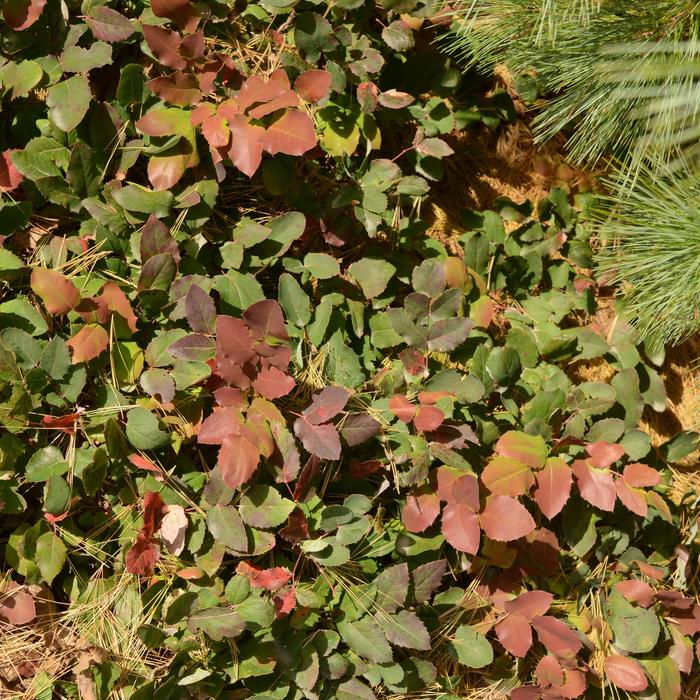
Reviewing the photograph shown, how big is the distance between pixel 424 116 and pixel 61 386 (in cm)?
82

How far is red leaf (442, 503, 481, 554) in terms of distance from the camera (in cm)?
115

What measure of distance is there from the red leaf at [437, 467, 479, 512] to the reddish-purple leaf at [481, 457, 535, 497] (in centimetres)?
4

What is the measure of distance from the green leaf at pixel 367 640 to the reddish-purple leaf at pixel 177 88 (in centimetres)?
88

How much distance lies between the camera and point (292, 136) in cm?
115

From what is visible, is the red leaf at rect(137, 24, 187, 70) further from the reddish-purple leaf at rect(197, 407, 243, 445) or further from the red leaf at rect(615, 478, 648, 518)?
the red leaf at rect(615, 478, 648, 518)

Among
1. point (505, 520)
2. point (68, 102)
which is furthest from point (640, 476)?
point (68, 102)

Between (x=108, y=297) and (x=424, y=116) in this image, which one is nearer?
(x=108, y=297)

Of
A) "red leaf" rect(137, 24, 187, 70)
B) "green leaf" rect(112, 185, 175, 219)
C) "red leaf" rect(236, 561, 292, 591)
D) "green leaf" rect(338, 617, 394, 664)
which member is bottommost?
"green leaf" rect(338, 617, 394, 664)

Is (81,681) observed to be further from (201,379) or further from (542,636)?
(542,636)

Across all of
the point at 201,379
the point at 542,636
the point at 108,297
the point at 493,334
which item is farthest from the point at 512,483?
the point at 108,297

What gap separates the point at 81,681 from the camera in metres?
1.08

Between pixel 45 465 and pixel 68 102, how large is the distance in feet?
1.87

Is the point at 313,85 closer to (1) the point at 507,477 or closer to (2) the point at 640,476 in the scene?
(1) the point at 507,477

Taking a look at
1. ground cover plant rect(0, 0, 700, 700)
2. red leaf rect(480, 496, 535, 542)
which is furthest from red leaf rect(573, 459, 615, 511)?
red leaf rect(480, 496, 535, 542)
